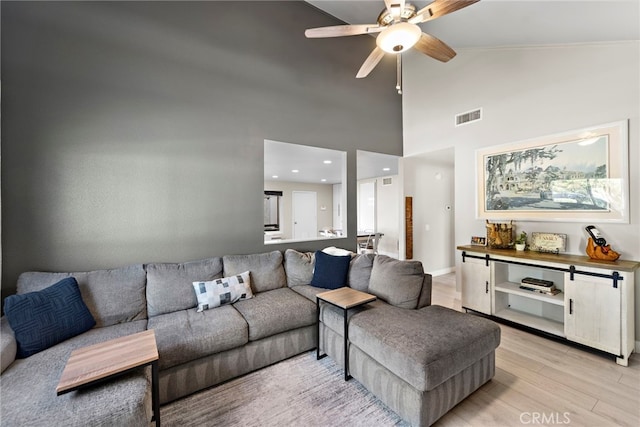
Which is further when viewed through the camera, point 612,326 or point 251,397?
point 612,326

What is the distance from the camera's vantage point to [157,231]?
2.68 m

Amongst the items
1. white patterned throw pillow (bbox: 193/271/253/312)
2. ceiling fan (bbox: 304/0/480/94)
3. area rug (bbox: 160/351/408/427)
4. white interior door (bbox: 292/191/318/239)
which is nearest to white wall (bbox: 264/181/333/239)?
white interior door (bbox: 292/191/318/239)

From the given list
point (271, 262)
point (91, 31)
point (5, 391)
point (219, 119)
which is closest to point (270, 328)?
point (271, 262)

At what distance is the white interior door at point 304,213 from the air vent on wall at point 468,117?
235 inches

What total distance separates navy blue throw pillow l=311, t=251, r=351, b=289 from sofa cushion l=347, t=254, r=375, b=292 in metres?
0.07

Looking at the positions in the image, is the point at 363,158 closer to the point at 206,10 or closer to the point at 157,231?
the point at 206,10

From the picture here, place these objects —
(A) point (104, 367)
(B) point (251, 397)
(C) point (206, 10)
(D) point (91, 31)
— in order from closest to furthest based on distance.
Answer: (A) point (104, 367) → (B) point (251, 397) → (D) point (91, 31) → (C) point (206, 10)

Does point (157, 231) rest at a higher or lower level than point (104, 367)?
higher

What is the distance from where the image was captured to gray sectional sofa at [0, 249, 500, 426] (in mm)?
1272

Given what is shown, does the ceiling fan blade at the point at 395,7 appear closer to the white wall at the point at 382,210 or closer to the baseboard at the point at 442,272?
the baseboard at the point at 442,272

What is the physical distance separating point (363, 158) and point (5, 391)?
4.70m

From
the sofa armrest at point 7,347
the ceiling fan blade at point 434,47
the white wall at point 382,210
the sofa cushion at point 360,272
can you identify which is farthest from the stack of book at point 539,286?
the sofa armrest at point 7,347

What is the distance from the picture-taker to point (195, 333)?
1930 millimetres

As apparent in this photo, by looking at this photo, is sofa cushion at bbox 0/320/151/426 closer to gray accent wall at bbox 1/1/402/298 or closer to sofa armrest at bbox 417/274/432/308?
gray accent wall at bbox 1/1/402/298
